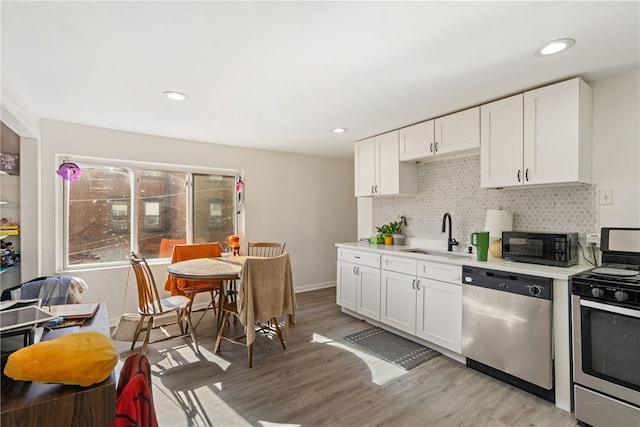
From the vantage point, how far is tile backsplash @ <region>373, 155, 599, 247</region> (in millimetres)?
2561

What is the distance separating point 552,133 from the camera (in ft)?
7.93

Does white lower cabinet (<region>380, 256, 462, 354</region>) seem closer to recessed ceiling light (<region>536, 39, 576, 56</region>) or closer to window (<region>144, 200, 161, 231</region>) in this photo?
recessed ceiling light (<region>536, 39, 576, 56</region>)

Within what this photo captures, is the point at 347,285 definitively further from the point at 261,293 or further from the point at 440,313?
the point at 261,293

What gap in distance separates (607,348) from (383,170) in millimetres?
2596

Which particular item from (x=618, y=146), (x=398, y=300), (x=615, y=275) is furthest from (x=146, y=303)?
(x=618, y=146)

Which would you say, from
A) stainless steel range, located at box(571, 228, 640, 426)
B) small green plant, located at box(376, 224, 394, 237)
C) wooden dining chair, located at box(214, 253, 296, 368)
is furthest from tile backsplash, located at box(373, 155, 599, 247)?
wooden dining chair, located at box(214, 253, 296, 368)

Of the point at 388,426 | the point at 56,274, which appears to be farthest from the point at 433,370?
the point at 56,274

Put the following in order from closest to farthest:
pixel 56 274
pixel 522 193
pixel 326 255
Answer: pixel 522 193, pixel 56 274, pixel 326 255

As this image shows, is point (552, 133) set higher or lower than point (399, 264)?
higher

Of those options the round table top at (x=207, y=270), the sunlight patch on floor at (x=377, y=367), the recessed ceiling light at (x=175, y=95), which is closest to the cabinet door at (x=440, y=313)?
the sunlight patch on floor at (x=377, y=367)

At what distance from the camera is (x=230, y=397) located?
229 centimetres

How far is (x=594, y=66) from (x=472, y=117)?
91 cm

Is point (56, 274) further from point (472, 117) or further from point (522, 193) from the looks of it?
point (522, 193)

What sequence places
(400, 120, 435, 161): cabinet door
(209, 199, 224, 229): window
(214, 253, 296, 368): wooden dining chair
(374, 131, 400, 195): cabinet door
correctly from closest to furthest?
1. (214, 253, 296, 368): wooden dining chair
2. (400, 120, 435, 161): cabinet door
3. (374, 131, 400, 195): cabinet door
4. (209, 199, 224, 229): window
